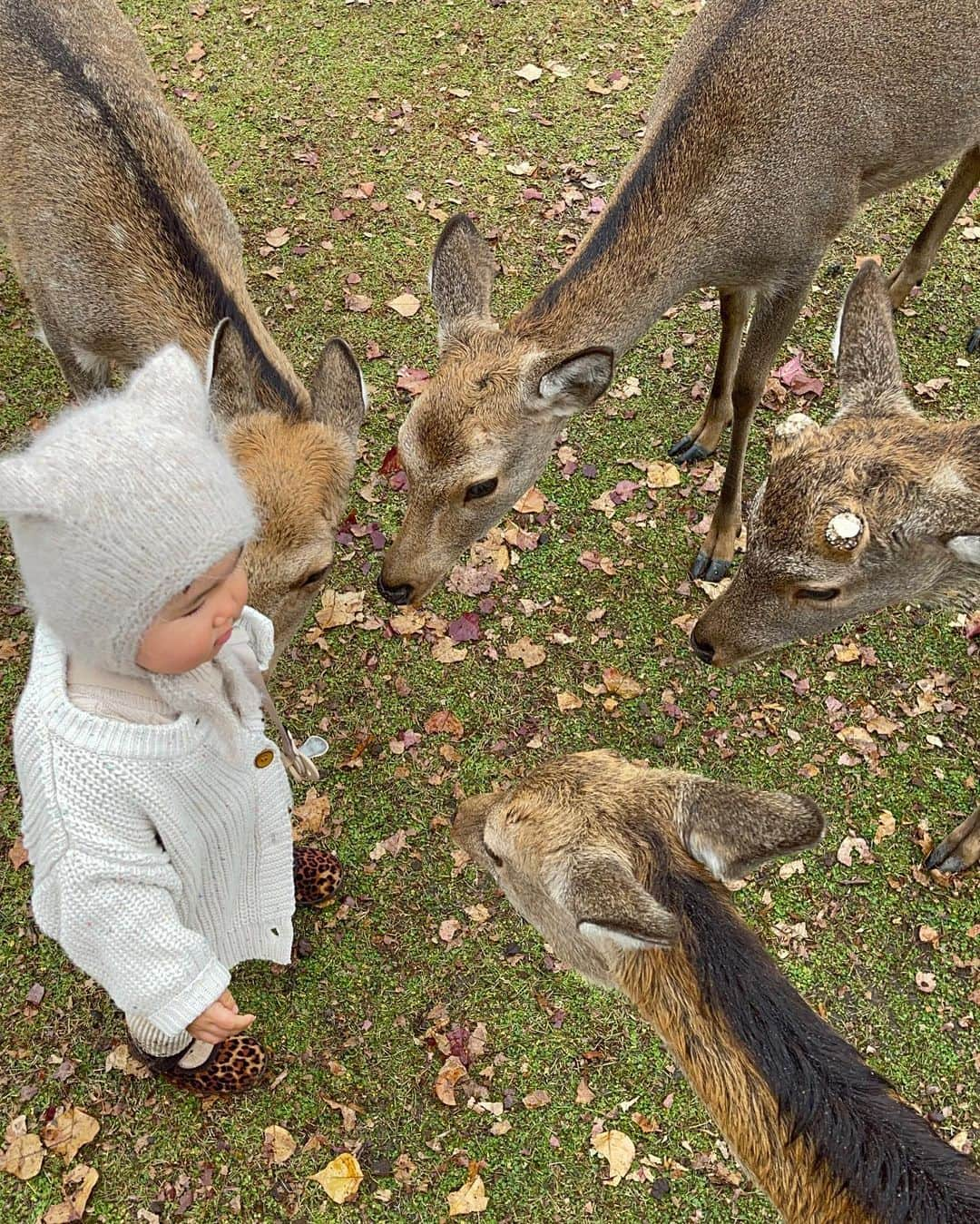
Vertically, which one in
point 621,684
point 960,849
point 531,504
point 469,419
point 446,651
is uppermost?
point 469,419

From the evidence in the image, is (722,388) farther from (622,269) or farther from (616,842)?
(616,842)

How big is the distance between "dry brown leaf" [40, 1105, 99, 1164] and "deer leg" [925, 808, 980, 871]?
4.23 m

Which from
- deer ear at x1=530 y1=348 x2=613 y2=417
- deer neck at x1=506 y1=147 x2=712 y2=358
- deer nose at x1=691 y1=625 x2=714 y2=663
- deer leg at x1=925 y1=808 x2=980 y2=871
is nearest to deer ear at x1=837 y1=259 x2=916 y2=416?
deer neck at x1=506 y1=147 x2=712 y2=358

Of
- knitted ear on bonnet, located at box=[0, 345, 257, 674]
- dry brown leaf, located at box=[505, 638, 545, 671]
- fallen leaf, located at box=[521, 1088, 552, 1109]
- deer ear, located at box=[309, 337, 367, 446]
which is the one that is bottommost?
fallen leaf, located at box=[521, 1088, 552, 1109]

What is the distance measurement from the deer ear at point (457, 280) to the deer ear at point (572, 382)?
2.04 feet

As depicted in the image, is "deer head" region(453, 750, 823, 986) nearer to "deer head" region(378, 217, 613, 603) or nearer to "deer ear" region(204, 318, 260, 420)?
"deer head" region(378, 217, 613, 603)

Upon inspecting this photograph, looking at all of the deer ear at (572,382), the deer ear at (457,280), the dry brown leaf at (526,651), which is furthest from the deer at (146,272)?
the dry brown leaf at (526,651)

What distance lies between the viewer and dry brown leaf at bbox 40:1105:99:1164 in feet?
13.8

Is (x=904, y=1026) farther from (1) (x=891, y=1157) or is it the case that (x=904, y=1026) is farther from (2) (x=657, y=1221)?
(1) (x=891, y=1157)

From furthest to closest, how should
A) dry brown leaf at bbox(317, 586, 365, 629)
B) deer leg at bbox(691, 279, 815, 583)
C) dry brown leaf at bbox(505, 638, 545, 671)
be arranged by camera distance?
1. dry brown leaf at bbox(317, 586, 365, 629)
2. dry brown leaf at bbox(505, 638, 545, 671)
3. deer leg at bbox(691, 279, 815, 583)

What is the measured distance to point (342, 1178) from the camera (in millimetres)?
4168

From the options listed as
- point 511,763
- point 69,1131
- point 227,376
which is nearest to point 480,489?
point 227,376

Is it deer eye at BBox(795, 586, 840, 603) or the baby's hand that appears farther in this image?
deer eye at BBox(795, 586, 840, 603)

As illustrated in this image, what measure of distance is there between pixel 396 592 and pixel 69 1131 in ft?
9.38
